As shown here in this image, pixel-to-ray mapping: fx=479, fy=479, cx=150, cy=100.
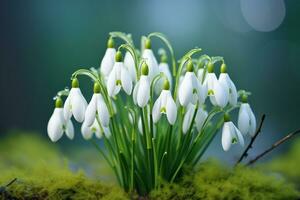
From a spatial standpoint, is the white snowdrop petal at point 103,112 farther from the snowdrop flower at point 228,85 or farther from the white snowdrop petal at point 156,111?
the snowdrop flower at point 228,85

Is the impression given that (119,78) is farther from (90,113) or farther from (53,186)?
(53,186)

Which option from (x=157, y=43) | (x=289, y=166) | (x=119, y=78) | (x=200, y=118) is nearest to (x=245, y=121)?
(x=200, y=118)

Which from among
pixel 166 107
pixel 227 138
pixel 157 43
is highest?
pixel 166 107

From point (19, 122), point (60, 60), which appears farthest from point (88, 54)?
point (19, 122)

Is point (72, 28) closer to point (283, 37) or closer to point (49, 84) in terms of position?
point (49, 84)

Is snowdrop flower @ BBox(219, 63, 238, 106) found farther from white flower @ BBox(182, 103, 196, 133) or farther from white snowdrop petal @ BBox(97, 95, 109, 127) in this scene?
white snowdrop petal @ BBox(97, 95, 109, 127)

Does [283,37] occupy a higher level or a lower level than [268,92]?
higher

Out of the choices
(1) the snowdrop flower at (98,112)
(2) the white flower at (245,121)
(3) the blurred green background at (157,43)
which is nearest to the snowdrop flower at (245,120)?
(2) the white flower at (245,121)
